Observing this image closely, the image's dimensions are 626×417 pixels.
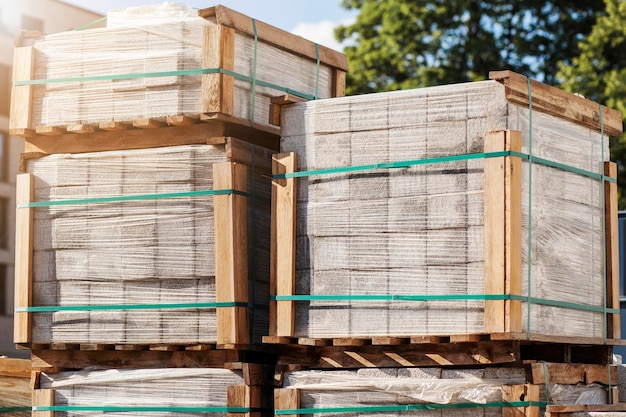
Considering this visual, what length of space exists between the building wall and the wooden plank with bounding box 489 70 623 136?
112ft

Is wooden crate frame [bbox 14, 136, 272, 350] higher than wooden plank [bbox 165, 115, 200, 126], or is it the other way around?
wooden plank [bbox 165, 115, 200, 126]

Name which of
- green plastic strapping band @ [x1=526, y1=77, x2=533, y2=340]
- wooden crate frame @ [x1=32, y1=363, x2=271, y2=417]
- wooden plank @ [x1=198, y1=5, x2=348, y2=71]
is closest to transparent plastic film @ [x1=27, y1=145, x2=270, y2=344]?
wooden crate frame @ [x1=32, y1=363, x2=271, y2=417]

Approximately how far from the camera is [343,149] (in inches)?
307

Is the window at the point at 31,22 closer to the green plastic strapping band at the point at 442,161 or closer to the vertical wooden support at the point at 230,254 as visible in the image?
the vertical wooden support at the point at 230,254

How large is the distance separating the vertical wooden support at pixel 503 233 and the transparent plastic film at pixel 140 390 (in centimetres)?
204

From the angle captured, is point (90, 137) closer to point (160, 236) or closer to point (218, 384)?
point (160, 236)

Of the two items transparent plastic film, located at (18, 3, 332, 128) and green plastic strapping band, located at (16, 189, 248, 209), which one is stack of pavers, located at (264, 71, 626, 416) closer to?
green plastic strapping band, located at (16, 189, 248, 209)

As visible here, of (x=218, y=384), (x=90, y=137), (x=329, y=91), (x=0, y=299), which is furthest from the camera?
(x=0, y=299)

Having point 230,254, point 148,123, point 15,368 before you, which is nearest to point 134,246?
point 230,254

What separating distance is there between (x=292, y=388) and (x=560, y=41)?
854 inches

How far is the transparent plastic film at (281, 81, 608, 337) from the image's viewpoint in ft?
23.9

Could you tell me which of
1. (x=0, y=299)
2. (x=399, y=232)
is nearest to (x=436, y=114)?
(x=399, y=232)

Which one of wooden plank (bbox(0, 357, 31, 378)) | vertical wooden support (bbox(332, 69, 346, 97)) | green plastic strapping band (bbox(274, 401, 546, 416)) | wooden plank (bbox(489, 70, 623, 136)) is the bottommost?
green plastic strapping band (bbox(274, 401, 546, 416))

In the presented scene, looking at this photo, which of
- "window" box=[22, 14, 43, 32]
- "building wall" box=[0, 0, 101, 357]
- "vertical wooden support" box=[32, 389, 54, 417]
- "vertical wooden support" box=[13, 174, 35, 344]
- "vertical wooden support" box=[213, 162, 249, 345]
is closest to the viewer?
"vertical wooden support" box=[213, 162, 249, 345]
